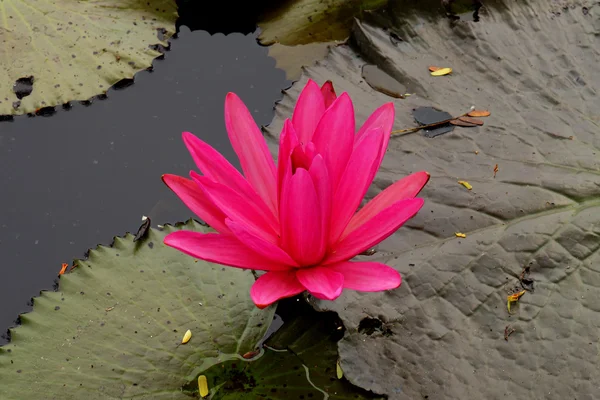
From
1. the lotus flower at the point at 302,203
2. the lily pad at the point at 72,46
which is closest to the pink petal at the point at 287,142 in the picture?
the lotus flower at the point at 302,203

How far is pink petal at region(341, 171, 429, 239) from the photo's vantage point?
1241 millimetres

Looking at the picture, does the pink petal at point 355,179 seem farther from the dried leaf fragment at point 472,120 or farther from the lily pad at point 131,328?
the dried leaf fragment at point 472,120

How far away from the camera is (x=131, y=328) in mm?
1499

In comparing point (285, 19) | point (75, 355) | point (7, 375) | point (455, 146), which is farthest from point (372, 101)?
point (7, 375)

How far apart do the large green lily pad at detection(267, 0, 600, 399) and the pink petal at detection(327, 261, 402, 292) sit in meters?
0.27

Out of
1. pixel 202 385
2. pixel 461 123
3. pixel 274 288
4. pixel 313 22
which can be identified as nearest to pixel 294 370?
pixel 202 385

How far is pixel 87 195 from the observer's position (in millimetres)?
1942

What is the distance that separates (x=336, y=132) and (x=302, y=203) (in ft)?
0.65

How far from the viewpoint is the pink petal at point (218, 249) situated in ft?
3.88

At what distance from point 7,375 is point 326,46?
1557 mm

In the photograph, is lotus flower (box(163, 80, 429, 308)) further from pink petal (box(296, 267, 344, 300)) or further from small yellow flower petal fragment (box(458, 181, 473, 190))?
small yellow flower petal fragment (box(458, 181, 473, 190))

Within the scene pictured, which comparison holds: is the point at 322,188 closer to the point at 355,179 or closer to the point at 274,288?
the point at 355,179

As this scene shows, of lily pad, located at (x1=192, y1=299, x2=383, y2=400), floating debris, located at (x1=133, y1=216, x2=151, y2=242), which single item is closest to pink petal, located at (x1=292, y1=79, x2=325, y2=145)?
lily pad, located at (x1=192, y1=299, x2=383, y2=400)

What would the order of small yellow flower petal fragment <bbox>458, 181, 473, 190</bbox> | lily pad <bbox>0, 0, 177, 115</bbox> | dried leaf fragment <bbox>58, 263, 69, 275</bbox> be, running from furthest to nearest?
lily pad <bbox>0, 0, 177, 115</bbox> → dried leaf fragment <bbox>58, 263, 69, 275</bbox> → small yellow flower petal fragment <bbox>458, 181, 473, 190</bbox>
